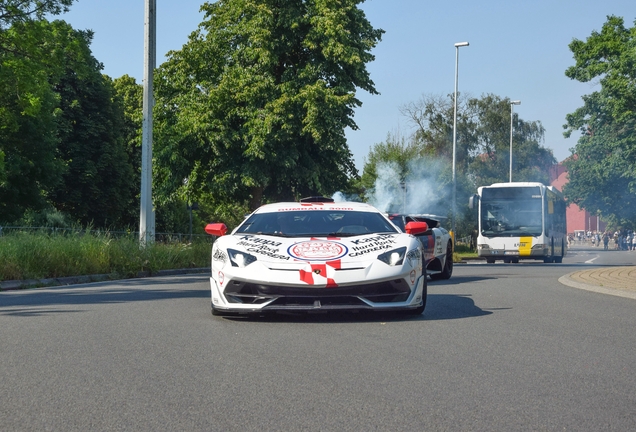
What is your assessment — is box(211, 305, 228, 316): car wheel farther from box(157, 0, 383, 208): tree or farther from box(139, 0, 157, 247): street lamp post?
box(157, 0, 383, 208): tree

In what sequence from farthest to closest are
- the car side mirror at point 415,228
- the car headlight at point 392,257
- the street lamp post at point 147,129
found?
the street lamp post at point 147,129
the car side mirror at point 415,228
the car headlight at point 392,257

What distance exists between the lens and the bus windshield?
34.0 metres

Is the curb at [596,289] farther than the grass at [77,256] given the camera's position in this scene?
No

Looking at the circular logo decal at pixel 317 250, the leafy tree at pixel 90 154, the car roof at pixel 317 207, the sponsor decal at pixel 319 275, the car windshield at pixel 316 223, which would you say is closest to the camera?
the sponsor decal at pixel 319 275

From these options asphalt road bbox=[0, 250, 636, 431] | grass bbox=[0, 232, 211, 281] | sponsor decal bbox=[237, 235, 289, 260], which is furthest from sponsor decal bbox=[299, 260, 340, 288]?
grass bbox=[0, 232, 211, 281]

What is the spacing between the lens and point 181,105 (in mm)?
39000

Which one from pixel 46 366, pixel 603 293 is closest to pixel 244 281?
pixel 46 366

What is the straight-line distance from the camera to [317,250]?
956cm

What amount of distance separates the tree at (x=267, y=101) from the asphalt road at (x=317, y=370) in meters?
24.7

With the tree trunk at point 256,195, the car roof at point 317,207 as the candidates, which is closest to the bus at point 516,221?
the tree trunk at point 256,195

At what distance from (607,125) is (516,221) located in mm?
20530

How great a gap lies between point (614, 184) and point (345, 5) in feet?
100

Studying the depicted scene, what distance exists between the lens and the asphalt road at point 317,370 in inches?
202

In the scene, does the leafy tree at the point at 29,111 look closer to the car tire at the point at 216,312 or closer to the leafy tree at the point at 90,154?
the leafy tree at the point at 90,154
